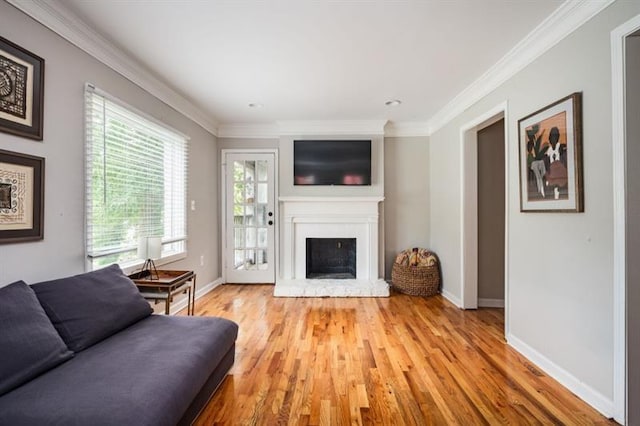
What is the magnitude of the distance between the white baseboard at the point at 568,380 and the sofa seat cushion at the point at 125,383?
2.29 meters

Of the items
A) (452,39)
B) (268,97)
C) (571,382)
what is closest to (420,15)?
(452,39)

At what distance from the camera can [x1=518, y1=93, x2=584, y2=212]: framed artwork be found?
5.85 ft

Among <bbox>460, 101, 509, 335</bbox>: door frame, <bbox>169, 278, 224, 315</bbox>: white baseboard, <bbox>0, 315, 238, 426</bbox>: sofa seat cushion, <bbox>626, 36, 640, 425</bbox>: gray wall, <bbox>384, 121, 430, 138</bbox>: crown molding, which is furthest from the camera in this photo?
<bbox>384, 121, 430, 138</bbox>: crown molding

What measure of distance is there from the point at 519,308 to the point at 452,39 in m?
2.27

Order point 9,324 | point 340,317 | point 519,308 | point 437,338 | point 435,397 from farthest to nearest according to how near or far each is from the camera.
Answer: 1. point 340,317
2. point 437,338
3. point 519,308
4. point 435,397
5. point 9,324

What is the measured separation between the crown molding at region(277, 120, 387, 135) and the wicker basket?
81.0 inches

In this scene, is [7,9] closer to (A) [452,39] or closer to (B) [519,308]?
(A) [452,39]

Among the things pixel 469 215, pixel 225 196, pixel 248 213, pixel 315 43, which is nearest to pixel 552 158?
pixel 469 215

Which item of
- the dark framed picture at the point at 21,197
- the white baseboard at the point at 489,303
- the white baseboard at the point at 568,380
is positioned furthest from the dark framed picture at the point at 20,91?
the white baseboard at the point at 489,303

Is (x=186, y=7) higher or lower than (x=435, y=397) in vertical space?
higher

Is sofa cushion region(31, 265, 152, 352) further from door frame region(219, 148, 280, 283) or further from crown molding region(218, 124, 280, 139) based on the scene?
crown molding region(218, 124, 280, 139)

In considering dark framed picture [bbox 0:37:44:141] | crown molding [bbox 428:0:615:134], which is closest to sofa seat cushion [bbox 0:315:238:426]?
dark framed picture [bbox 0:37:44:141]

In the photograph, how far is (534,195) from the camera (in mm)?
2176

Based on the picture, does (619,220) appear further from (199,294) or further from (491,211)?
(199,294)
